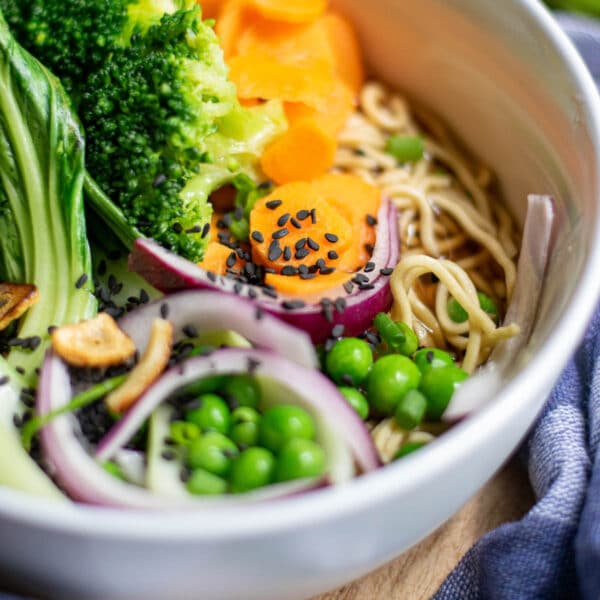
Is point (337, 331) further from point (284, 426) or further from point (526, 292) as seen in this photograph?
point (526, 292)

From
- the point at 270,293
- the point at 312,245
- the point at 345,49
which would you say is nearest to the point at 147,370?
the point at 270,293

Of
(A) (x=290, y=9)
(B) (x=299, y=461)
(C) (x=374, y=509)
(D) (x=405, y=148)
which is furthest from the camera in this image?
(D) (x=405, y=148)

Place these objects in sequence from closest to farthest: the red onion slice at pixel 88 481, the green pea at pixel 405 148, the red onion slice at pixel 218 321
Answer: the red onion slice at pixel 88 481
the red onion slice at pixel 218 321
the green pea at pixel 405 148

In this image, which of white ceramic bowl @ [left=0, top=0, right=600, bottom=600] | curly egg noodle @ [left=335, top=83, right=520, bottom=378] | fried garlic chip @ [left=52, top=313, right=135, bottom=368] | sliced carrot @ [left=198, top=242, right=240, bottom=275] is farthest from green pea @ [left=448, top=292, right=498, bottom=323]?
fried garlic chip @ [left=52, top=313, right=135, bottom=368]

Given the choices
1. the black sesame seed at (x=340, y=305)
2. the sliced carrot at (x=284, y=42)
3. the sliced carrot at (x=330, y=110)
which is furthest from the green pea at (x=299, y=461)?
the sliced carrot at (x=284, y=42)

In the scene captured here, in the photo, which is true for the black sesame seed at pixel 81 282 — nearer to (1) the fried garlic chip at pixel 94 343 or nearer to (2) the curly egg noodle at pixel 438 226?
(1) the fried garlic chip at pixel 94 343

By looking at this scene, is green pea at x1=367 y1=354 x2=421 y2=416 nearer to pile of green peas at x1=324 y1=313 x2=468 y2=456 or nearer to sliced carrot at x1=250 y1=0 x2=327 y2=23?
pile of green peas at x1=324 y1=313 x2=468 y2=456

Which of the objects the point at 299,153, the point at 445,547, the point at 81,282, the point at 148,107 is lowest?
the point at 445,547
